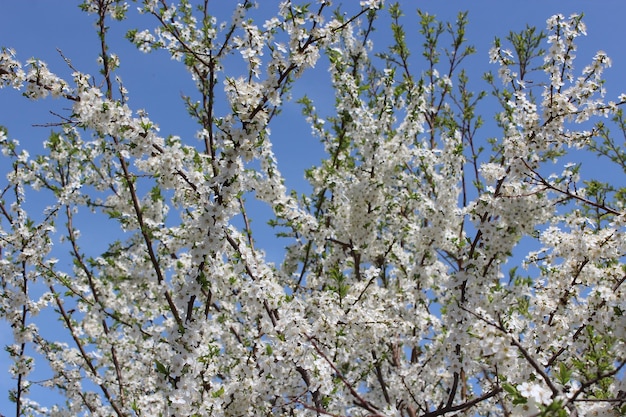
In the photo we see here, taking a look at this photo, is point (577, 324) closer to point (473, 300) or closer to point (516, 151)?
point (473, 300)

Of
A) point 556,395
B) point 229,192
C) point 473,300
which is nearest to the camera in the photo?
point 556,395

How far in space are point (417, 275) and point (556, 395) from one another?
5030mm

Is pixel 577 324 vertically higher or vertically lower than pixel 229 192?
lower

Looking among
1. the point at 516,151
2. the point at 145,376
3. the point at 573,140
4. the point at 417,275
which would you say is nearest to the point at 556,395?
the point at 516,151

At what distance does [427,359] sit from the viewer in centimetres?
805

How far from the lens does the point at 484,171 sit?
19.7 ft

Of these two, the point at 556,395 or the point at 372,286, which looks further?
the point at 372,286

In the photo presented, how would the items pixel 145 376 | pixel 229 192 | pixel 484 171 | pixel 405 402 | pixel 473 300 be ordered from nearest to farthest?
pixel 229 192 < pixel 473 300 < pixel 484 171 < pixel 405 402 < pixel 145 376

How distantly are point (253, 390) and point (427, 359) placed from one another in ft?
10.9

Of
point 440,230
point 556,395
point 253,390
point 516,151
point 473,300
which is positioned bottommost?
point 556,395

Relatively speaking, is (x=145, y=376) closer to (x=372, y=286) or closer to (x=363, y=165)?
(x=372, y=286)

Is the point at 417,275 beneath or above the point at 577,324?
above

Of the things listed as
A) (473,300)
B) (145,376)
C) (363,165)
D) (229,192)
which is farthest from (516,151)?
(145,376)

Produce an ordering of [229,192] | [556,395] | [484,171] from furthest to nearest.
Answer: [484,171]
[229,192]
[556,395]
